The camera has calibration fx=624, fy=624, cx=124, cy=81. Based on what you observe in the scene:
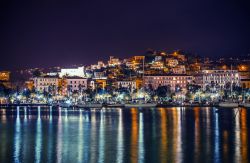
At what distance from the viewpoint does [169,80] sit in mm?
91562

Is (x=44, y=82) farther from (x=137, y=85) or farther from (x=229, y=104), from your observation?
(x=229, y=104)

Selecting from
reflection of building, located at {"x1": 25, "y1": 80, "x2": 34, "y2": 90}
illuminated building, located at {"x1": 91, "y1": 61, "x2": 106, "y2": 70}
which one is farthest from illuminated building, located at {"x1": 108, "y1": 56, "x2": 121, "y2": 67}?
reflection of building, located at {"x1": 25, "y1": 80, "x2": 34, "y2": 90}

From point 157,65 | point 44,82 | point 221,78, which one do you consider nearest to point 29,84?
point 44,82

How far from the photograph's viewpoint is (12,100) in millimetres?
77375

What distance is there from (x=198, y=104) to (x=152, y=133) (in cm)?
3869

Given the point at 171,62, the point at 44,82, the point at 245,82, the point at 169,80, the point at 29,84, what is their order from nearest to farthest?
1. the point at 245,82
2. the point at 44,82
3. the point at 169,80
4. the point at 29,84
5. the point at 171,62

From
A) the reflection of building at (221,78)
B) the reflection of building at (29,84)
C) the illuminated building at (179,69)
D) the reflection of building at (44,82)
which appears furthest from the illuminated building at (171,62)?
the reflection of building at (44,82)

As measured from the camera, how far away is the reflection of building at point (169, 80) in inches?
3590

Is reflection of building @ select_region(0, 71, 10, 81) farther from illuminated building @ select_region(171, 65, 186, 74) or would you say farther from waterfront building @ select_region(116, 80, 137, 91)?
illuminated building @ select_region(171, 65, 186, 74)

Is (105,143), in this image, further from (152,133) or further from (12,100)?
(12,100)

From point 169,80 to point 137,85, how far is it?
475 cm

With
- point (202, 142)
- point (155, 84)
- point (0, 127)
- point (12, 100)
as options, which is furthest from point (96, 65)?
point (202, 142)

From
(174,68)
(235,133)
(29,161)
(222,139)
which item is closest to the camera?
(29,161)

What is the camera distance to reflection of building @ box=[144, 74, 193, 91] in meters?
91.2
